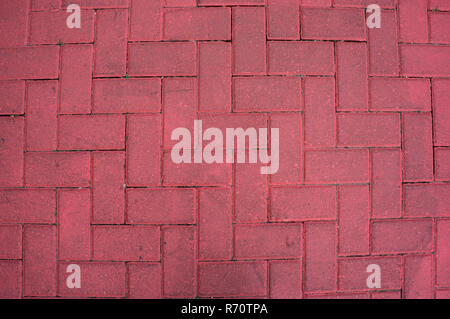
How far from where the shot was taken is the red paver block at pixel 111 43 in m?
1.39

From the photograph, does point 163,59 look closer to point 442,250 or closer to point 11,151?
point 11,151

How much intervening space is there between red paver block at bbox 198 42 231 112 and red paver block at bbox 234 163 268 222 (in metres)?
0.36

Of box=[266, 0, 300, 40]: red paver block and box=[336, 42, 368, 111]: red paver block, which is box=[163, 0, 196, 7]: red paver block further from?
box=[336, 42, 368, 111]: red paver block

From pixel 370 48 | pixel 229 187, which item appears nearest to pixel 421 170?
pixel 370 48

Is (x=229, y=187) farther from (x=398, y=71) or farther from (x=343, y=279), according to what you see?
(x=398, y=71)

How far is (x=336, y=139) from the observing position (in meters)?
1.40

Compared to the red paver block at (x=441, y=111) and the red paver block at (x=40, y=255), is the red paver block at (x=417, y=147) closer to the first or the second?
the red paver block at (x=441, y=111)

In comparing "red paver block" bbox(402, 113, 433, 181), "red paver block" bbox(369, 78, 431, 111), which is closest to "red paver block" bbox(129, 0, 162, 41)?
"red paver block" bbox(369, 78, 431, 111)

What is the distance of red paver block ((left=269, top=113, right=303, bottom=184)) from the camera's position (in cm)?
138

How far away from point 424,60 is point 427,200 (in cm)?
82

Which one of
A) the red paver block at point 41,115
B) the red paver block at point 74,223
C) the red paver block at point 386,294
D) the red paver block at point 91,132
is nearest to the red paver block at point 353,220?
the red paver block at point 386,294

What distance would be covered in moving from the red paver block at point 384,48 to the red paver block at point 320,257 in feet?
3.09
